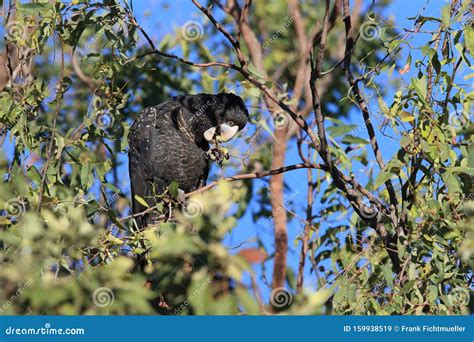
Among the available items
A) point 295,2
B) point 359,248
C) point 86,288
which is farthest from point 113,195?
point 295,2

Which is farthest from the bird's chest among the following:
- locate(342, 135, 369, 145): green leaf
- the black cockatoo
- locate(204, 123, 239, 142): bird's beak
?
locate(342, 135, 369, 145): green leaf

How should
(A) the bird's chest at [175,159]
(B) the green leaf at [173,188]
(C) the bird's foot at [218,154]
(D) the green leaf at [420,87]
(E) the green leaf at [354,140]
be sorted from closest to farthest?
(D) the green leaf at [420,87]
(B) the green leaf at [173,188]
(E) the green leaf at [354,140]
(C) the bird's foot at [218,154]
(A) the bird's chest at [175,159]

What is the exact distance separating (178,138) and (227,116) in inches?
11.0

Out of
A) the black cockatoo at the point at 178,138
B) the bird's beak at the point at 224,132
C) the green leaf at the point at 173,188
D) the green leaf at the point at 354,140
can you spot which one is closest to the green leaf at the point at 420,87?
the green leaf at the point at 354,140

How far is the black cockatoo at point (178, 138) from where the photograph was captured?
A: 366 cm

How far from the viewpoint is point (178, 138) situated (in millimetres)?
3703

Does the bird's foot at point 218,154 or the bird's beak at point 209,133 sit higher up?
the bird's beak at point 209,133

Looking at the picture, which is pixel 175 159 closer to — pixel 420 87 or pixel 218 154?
pixel 218 154

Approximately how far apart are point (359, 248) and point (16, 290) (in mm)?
1705

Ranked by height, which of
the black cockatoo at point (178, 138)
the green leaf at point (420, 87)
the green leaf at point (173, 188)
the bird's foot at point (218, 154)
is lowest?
the green leaf at point (173, 188)

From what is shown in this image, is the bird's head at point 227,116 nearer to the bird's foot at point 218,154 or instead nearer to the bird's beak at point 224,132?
the bird's beak at point 224,132

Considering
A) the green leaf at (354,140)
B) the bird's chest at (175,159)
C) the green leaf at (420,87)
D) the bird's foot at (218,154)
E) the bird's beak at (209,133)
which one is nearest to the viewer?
the green leaf at (420,87)

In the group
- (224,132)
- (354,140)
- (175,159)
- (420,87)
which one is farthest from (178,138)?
(420,87)

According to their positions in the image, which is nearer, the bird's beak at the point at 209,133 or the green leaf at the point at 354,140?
the green leaf at the point at 354,140
